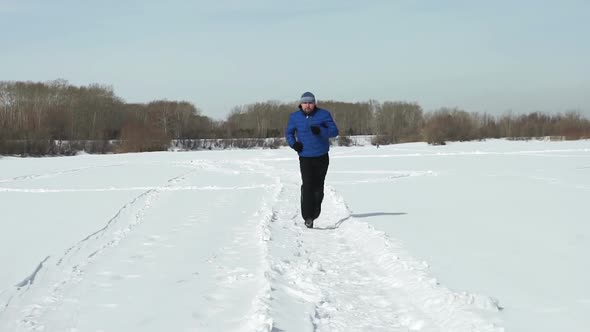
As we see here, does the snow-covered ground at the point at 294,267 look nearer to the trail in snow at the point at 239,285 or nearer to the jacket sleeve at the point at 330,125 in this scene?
the trail in snow at the point at 239,285

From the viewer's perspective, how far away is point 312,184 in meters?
7.55

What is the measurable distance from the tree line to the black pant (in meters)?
47.2

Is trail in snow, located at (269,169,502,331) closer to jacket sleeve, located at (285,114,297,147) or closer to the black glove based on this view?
the black glove

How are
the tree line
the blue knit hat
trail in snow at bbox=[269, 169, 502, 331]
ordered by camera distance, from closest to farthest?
1. trail in snow at bbox=[269, 169, 502, 331]
2. the blue knit hat
3. the tree line

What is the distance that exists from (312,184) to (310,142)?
0.58 meters

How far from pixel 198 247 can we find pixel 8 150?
161 ft

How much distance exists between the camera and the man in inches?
290

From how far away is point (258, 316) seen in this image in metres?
3.54

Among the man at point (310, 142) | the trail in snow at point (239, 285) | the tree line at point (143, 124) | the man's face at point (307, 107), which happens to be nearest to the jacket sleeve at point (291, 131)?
the man at point (310, 142)

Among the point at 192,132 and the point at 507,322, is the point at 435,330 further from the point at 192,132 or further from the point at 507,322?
the point at 192,132

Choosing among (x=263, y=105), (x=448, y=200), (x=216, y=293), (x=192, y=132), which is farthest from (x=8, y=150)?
(x=263, y=105)

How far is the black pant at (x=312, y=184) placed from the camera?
24.4 ft

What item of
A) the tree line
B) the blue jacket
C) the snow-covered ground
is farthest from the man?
the tree line

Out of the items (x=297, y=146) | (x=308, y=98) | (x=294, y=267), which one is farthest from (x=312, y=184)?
(x=294, y=267)
